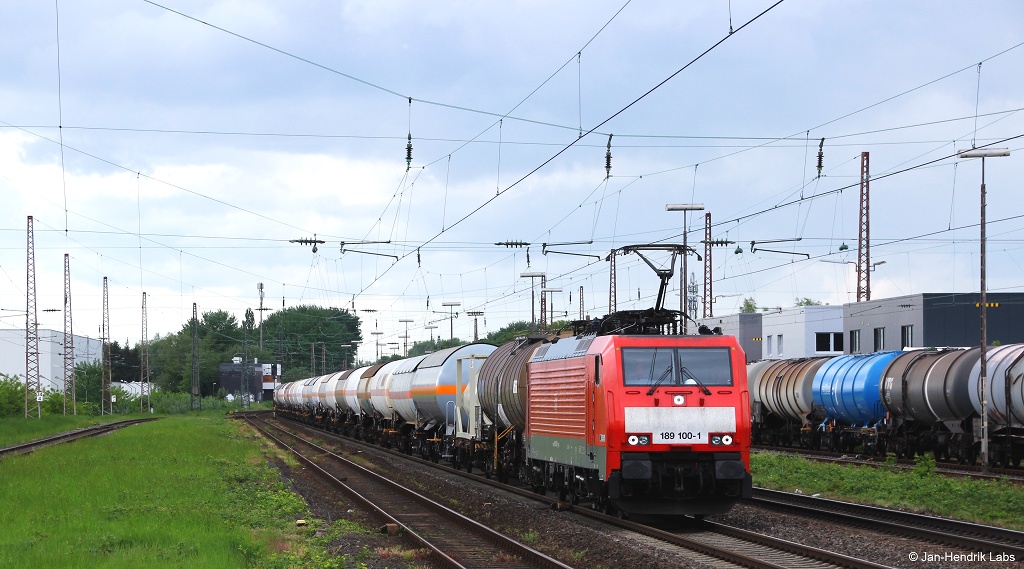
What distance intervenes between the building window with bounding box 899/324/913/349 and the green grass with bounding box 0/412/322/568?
46.0 m

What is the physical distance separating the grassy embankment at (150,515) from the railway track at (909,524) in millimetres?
9226

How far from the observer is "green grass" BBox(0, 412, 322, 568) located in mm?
14945

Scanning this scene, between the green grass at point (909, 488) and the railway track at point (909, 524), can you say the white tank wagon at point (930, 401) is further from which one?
the railway track at point (909, 524)

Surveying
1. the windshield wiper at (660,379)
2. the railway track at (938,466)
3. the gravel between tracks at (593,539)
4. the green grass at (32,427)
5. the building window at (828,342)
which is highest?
the windshield wiper at (660,379)

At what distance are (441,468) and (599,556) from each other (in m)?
22.6

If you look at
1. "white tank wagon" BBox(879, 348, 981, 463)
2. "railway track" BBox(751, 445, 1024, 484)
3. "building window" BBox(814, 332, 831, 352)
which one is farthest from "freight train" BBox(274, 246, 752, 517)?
"building window" BBox(814, 332, 831, 352)

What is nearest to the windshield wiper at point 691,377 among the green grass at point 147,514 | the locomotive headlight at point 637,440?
the locomotive headlight at point 637,440

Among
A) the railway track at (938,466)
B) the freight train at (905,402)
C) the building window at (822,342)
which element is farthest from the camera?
the building window at (822,342)

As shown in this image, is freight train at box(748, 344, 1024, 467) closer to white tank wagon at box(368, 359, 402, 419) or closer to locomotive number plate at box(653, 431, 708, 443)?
locomotive number plate at box(653, 431, 708, 443)

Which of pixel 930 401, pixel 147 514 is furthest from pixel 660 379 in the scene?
pixel 930 401

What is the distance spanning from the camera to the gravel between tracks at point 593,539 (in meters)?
15.5

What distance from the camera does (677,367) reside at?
63.5ft

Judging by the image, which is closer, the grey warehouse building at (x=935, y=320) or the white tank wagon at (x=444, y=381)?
the white tank wagon at (x=444, y=381)

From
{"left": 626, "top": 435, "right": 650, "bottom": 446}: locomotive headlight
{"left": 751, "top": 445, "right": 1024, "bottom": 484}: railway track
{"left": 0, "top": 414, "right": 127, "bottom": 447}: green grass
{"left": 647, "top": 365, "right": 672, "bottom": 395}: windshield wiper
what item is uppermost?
{"left": 647, "top": 365, "right": 672, "bottom": 395}: windshield wiper
